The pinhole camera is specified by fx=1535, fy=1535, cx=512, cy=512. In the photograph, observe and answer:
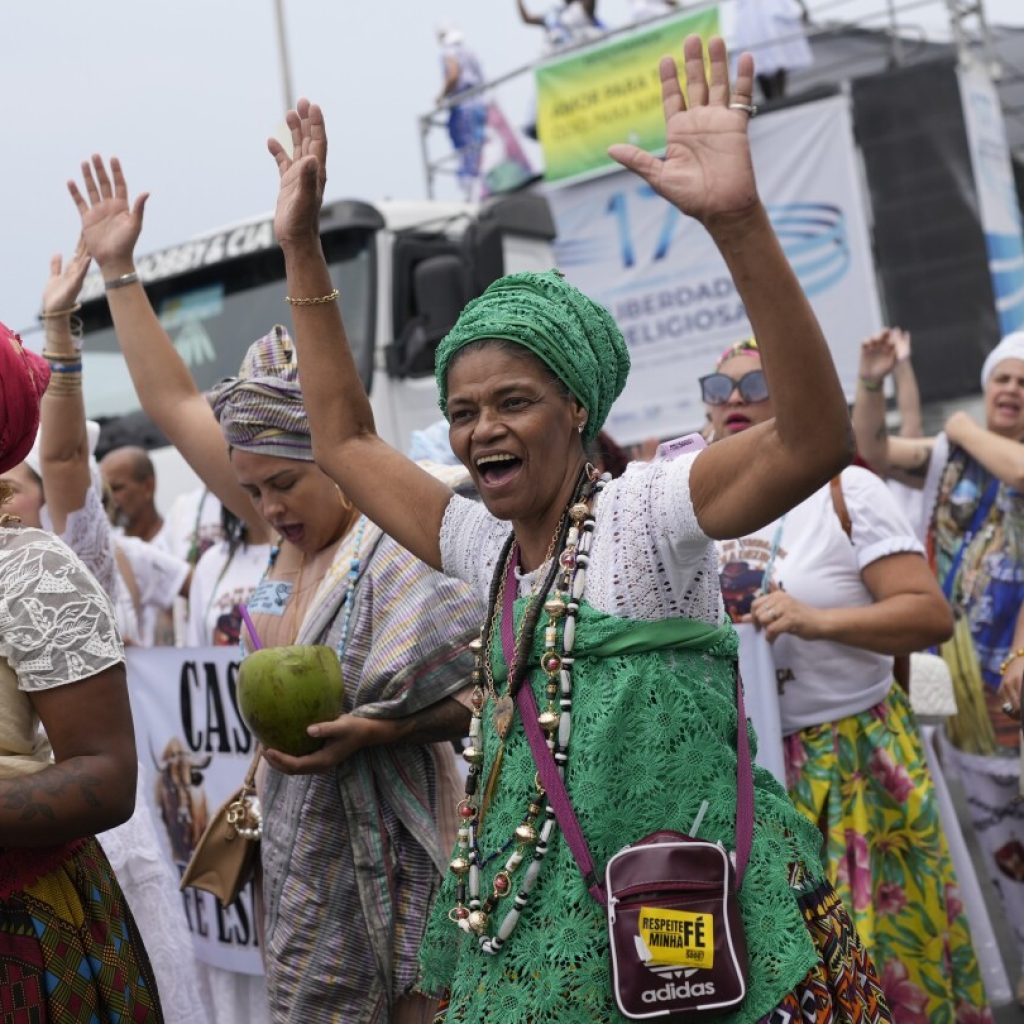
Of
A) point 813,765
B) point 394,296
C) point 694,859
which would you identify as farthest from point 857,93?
point 694,859

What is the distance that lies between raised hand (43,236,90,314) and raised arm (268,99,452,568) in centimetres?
123

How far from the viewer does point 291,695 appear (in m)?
3.10

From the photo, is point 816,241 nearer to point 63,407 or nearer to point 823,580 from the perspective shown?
point 823,580

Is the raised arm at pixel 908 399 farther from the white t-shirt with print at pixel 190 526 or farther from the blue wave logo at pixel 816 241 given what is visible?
the blue wave logo at pixel 816 241

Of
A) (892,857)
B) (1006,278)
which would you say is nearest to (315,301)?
(892,857)

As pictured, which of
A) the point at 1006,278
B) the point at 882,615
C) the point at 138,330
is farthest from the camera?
the point at 1006,278

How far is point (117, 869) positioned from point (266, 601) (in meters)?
0.98

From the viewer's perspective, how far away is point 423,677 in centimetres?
322

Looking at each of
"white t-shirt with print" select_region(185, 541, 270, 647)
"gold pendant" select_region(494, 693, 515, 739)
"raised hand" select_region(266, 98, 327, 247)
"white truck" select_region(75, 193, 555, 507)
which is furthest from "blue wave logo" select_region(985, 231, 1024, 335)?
"gold pendant" select_region(494, 693, 515, 739)

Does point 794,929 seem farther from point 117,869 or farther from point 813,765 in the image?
point 117,869

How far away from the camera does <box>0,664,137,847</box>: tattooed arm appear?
2.37m

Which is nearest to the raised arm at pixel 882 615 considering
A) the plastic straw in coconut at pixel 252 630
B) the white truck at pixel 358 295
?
the plastic straw in coconut at pixel 252 630

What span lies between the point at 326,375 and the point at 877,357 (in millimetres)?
3030

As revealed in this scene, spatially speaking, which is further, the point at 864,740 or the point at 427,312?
the point at 427,312
